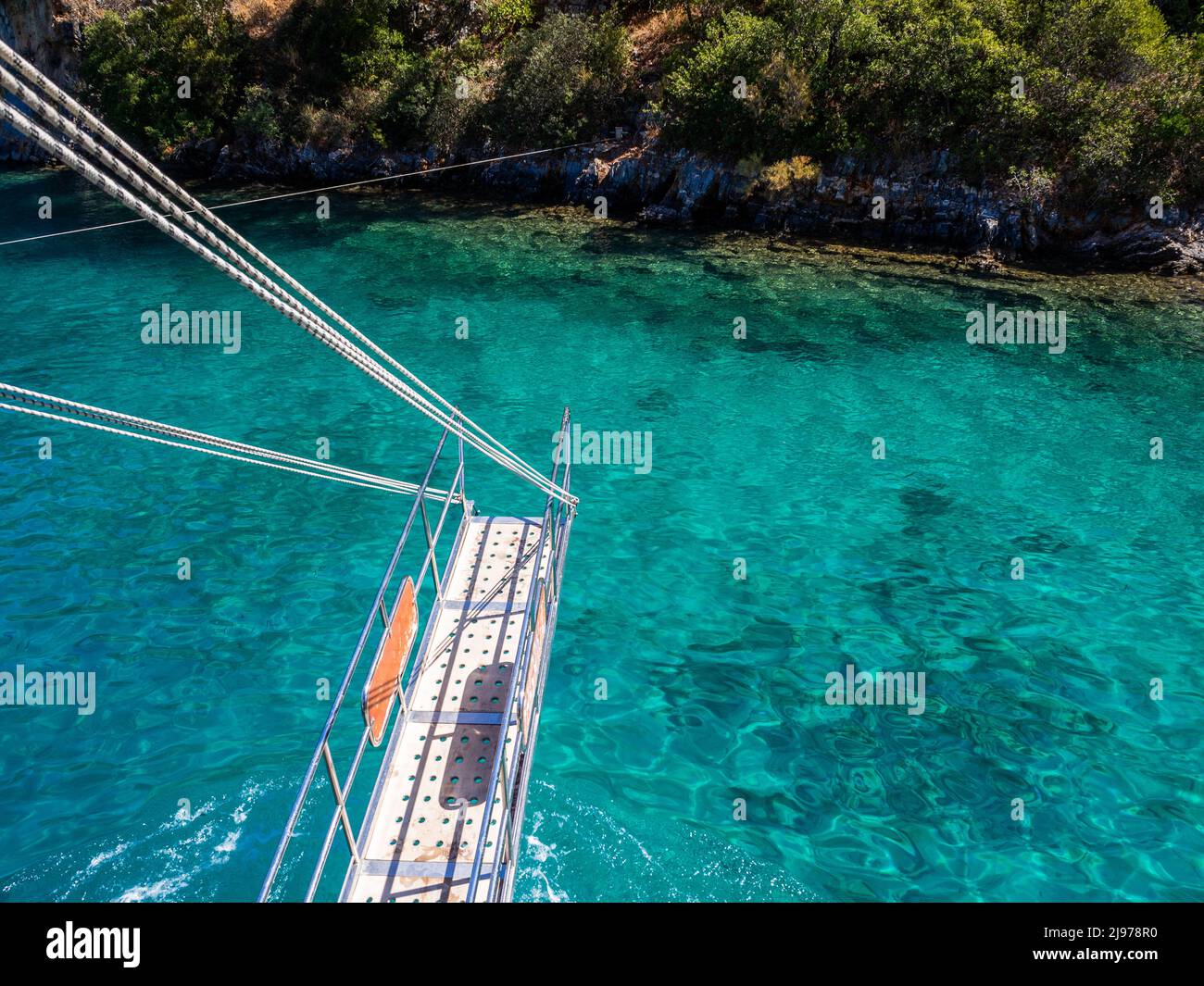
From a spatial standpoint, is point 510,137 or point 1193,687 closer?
point 1193,687

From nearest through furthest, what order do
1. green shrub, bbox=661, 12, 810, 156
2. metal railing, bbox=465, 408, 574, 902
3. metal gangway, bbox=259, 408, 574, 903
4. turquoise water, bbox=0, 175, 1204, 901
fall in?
1. metal railing, bbox=465, 408, 574, 902
2. metal gangway, bbox=259, 408, 574, 903
3. turquoise water, bbox=0, 175, 1204, 901
4. green shrub, bbox=661, 12, 810, 156

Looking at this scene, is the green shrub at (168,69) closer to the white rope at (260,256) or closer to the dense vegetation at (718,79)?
the dense vegetation at (718,79)

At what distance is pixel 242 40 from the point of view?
3947 centimetres

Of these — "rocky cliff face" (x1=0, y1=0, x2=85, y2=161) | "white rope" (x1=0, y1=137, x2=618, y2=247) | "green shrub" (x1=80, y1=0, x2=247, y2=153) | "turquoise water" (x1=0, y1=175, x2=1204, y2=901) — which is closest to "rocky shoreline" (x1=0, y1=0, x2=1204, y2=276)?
"white rope" (x1=0, y1=137, x2=618, y2=247)

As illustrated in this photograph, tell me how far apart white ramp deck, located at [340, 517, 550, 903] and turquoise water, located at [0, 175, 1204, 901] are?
1.72 meters

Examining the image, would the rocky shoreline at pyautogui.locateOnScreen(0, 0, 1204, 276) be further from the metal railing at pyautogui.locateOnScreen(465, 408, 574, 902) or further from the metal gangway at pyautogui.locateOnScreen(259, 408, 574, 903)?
the metal gangway at pyautogui.locateOnScreen(259, 408, 574, 903)

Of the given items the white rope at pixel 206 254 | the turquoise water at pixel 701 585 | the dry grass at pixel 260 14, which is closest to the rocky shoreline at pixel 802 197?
the turquoise water at pixel 701 585

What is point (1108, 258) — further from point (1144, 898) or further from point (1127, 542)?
point (1144, 898)

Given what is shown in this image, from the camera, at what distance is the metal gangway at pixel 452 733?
252 inches

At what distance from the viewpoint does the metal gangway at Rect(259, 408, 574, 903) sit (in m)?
6.40

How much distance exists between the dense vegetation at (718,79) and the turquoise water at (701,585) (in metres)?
6.91

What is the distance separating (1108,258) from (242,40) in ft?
132

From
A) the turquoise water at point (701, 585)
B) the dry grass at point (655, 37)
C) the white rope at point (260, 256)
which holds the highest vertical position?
the dry grass at point (655, 37)
